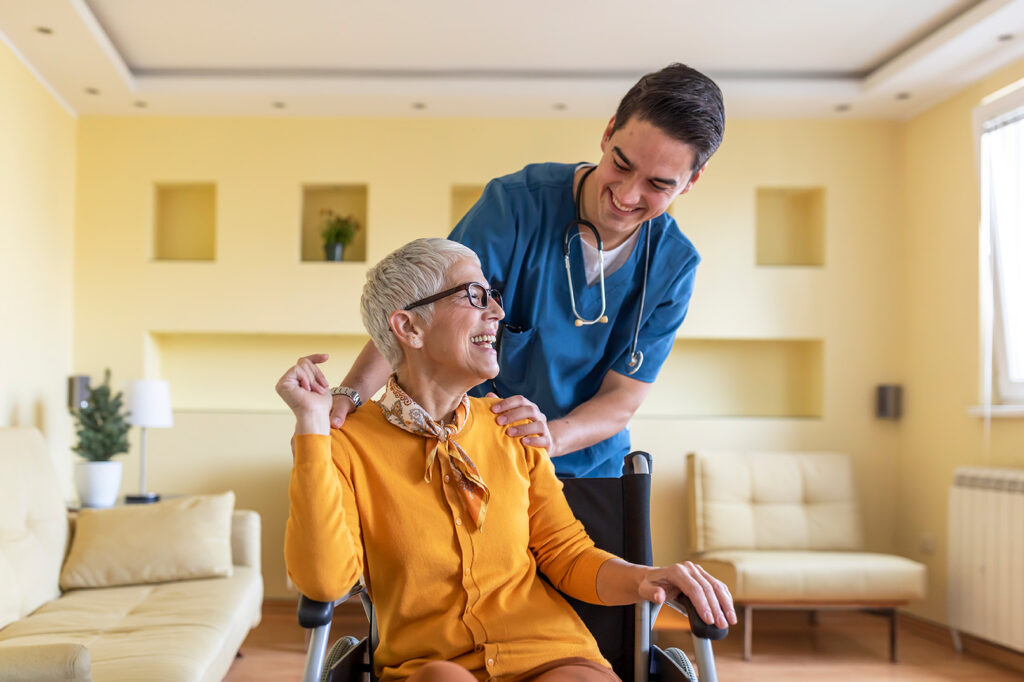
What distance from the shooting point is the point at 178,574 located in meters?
3.69

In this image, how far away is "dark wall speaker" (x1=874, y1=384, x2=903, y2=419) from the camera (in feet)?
17.1

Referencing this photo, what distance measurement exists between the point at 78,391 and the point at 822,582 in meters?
3.89

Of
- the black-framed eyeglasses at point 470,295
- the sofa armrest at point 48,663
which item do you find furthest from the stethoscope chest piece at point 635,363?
the sofa armrest at point 48,663

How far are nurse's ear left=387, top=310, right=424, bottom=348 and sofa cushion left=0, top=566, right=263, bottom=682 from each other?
4.47ft

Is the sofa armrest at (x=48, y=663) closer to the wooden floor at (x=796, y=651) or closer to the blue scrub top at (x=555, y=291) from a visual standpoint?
the blue scrub top at (x=555, y=291)

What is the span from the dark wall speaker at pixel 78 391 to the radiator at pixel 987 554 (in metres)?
4.43

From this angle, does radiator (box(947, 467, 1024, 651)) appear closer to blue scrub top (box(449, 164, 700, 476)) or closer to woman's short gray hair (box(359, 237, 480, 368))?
blue scrub top (box(449, 164, 700, 476))

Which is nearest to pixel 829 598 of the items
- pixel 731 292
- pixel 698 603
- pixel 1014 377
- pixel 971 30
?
pixel 1014 377

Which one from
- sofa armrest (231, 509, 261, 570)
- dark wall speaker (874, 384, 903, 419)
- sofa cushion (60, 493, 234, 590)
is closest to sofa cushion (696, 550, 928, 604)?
dark wall speaker (874, 384, 903, 419)

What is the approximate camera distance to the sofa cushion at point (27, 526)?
10.2ft

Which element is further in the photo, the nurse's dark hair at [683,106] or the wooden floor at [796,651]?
the wooden floor at [796,651]

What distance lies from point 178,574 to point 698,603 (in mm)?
2854

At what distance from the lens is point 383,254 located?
17.4ft

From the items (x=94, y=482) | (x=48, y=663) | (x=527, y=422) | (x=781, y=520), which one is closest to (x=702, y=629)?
(x=527, y=422)
